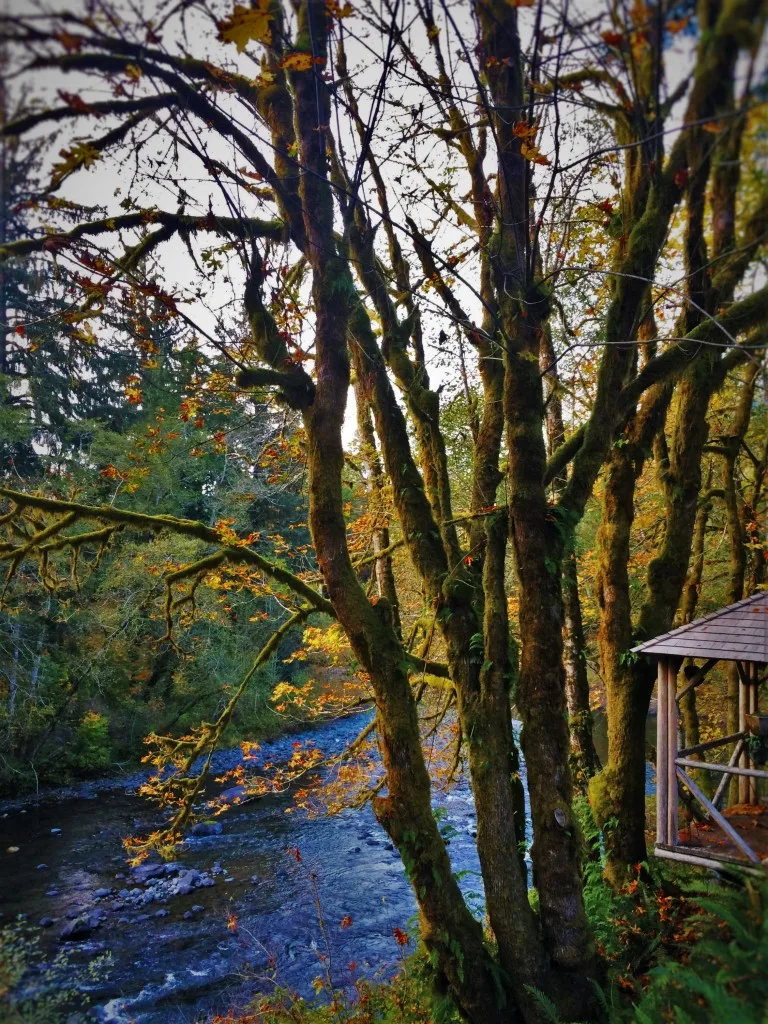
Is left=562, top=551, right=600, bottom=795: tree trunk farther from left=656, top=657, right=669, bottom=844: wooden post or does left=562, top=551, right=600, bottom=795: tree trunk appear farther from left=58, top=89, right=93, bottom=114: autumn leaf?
left=58, top=89, right=93, bottom=114: autumn leaf

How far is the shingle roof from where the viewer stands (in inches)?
177

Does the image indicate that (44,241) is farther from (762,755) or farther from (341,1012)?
(762,755)

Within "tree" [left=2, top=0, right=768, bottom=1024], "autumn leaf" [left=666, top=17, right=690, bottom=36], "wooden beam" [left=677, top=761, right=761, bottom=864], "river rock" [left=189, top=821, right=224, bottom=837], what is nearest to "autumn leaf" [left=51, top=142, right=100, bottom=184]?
"tree" [left=2, top=0, right=768, bottom=1024]

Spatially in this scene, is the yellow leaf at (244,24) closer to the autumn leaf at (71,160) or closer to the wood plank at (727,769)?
the autumn leaf at (71,160)

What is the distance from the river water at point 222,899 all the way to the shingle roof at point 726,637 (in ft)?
7.61

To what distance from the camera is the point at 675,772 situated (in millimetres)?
4949

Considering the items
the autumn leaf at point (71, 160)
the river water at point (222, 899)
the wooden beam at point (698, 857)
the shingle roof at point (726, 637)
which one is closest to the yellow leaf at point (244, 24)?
the autumn leaf at point (71, 160)

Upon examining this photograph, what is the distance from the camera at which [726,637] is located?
4699mm

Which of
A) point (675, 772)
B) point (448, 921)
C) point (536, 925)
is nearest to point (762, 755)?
point (675, 772)

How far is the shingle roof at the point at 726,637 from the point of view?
4484 millimetres

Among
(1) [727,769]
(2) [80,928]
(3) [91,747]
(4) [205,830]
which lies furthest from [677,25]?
(3) [91,747]

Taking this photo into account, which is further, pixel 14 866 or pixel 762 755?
pixel 14 866

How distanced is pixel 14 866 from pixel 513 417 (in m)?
9.54

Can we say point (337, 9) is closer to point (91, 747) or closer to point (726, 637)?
point (726, 637)
